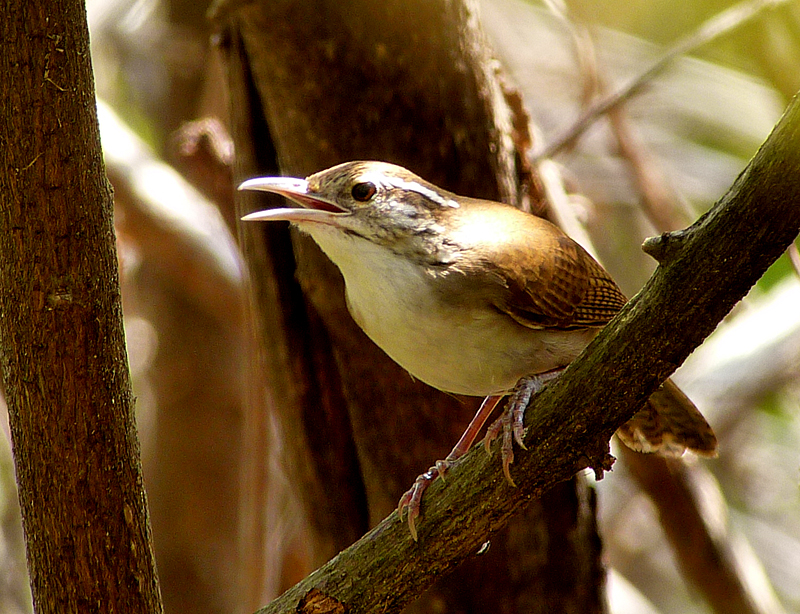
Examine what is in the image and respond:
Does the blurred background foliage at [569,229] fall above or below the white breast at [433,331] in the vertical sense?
above

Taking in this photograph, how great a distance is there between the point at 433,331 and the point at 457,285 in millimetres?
168

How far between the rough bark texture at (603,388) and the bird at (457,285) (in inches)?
7.3

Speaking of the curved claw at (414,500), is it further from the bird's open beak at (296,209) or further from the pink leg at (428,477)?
the bird's open beak at (296,209)

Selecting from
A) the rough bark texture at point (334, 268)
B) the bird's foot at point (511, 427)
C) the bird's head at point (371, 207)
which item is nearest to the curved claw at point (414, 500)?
the bird's foot at point (511, 427)

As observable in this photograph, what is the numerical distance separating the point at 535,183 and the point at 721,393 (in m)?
1.61

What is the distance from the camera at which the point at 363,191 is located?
10.2 ft

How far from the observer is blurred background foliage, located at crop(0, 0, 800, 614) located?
17.0ft

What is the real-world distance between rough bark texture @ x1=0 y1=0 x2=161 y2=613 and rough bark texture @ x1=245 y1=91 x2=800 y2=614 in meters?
0.49

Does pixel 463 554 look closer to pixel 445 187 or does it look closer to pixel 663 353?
pixel 663 353

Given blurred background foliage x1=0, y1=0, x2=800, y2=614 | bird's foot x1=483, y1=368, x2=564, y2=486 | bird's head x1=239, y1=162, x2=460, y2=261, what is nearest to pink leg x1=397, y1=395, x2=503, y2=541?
bird's foot x1=483, y1=368, x2=564, y2=486

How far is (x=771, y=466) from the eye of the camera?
6758 millimetres

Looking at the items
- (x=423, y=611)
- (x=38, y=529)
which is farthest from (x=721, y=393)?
(x=38, y=529)

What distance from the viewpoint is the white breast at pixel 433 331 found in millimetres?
2789

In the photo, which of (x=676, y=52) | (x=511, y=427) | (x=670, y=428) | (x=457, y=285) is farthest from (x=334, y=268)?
(x=676, y=52)
